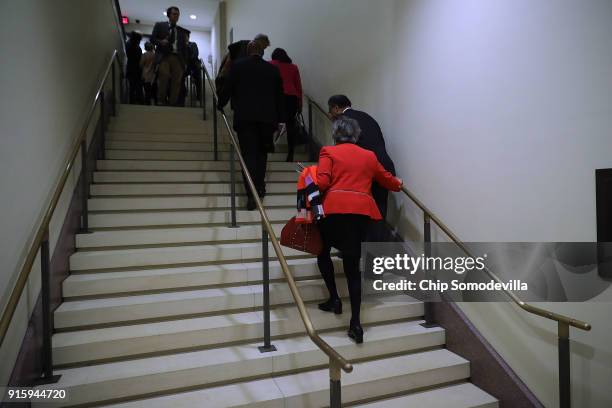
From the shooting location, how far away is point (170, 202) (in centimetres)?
369

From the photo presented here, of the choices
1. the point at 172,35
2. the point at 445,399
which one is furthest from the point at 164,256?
the point at 172,35

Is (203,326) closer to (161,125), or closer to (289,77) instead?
(289,77)

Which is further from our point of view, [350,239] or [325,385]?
[350,239]

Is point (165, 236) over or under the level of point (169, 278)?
over

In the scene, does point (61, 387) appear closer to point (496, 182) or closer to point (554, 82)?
point (496, 182)

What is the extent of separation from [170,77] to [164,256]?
4.13 metres

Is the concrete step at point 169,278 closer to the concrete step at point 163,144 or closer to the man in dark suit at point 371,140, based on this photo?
the man in dark suit at point 371,140

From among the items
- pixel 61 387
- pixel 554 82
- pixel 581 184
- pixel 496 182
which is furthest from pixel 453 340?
pixel 61 387

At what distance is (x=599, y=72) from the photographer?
6.56ft

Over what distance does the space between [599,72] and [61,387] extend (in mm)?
3035

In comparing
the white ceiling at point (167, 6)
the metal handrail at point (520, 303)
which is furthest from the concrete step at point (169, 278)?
the white ceiling at point (167, 6)

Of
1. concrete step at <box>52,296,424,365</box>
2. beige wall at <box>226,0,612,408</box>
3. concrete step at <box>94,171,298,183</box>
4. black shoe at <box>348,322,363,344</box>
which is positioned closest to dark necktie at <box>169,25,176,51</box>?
concrete step at <box>94,171,298,183</box>

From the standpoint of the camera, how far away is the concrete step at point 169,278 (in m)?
2.75

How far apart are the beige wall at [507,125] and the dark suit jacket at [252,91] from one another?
3.35 ft
